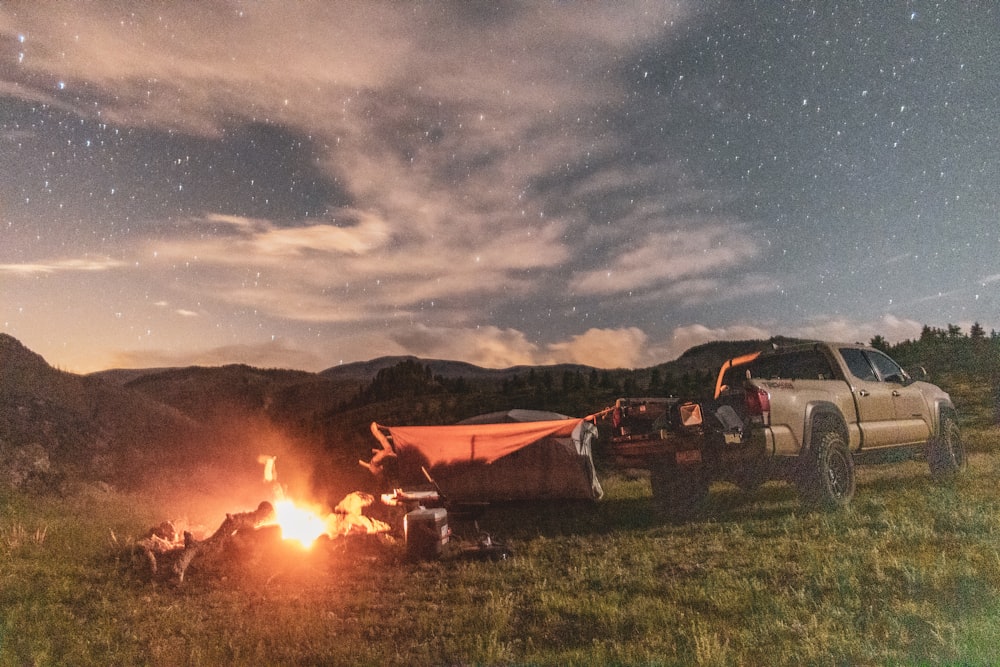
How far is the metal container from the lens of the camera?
927 centimetres

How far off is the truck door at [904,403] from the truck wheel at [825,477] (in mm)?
2043

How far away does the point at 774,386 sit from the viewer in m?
9.32

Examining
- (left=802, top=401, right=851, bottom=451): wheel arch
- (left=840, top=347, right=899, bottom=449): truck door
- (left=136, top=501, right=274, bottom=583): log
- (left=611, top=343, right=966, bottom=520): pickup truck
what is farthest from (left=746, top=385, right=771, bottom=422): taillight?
(left=136, top=501, right=274, bottom=583): log

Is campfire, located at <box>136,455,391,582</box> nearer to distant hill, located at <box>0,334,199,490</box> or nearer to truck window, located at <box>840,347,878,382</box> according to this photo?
distant hill, located at <box>0,334,199,490</box>

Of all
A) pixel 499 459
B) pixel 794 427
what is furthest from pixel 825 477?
pixel 499 459

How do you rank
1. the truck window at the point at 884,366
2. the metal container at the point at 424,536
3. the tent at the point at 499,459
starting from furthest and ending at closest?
the tent at the point at 499,459 < the truck window at the point at 884,366 < the metal container at the point at 424,536

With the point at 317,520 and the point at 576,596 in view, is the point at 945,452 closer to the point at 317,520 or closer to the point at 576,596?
the point at 576,596

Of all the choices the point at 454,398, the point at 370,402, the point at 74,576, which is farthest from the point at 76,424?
the point at 370,402

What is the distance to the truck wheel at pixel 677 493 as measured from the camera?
36.6 feet

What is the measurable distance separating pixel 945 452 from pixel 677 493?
5.37m

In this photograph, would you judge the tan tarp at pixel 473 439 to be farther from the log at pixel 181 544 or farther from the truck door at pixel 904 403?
the truck door at pixel 904 403

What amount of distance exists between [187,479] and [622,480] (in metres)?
12.1

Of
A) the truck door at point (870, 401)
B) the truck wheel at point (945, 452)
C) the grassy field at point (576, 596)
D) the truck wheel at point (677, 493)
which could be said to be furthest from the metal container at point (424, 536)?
the truck wheel at point (945, 452)

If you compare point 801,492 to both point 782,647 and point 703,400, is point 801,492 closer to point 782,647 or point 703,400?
point 703,400
